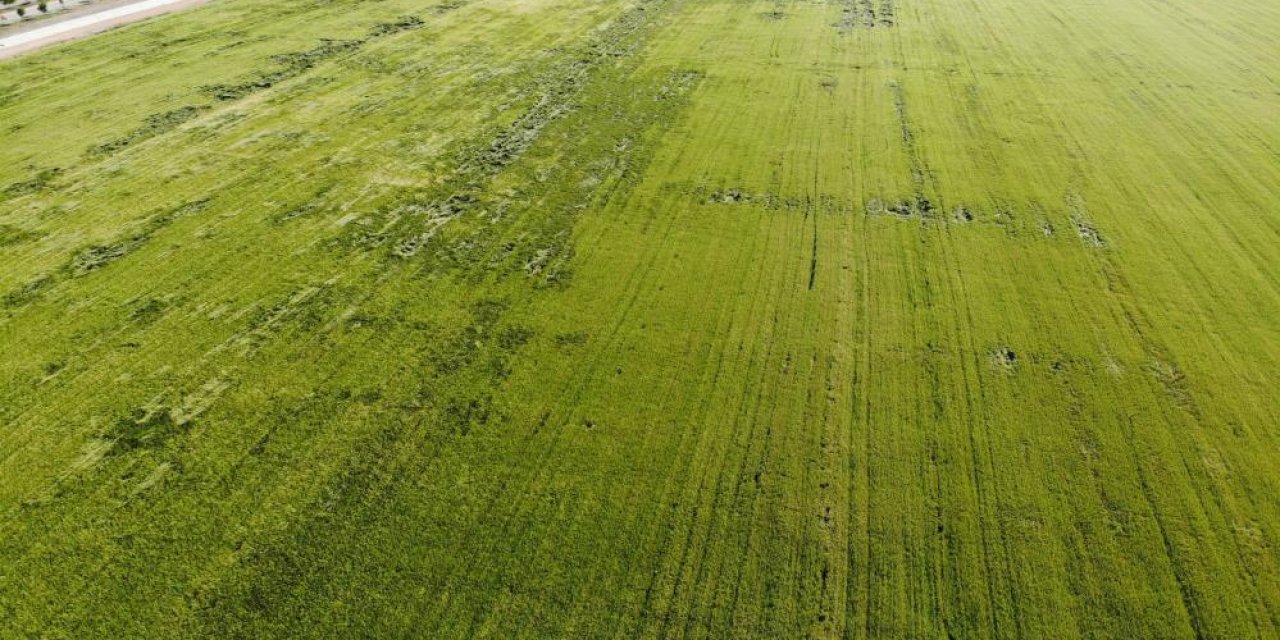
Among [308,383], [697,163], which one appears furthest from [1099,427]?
[308,383]

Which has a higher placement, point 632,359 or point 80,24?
point 80,24

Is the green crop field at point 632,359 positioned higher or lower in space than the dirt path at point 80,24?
lower

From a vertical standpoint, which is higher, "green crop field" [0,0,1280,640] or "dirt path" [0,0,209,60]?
"dirt path" [0,0,209,60]

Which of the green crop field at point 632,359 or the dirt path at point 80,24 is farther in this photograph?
the dirt path at point 80,24

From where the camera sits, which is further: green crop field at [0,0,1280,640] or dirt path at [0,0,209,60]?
dirt path at [0,0,209,60]

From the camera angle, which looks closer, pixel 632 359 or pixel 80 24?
pixel 632 359
